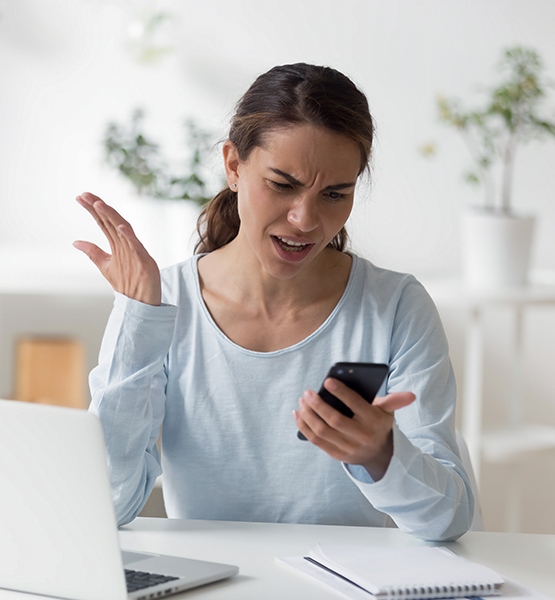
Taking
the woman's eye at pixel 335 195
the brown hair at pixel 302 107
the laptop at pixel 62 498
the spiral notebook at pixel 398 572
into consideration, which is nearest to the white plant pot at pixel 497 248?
the brown hair at pixel 302 107

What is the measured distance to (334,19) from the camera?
228cm

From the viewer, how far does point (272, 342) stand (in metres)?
1.20

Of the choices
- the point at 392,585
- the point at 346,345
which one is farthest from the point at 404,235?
the point at 392,585

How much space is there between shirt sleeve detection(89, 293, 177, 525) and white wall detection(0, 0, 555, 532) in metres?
1.26

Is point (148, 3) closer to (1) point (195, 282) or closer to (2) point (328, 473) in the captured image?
(1) point (195, 282)

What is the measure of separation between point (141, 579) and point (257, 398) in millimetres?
435

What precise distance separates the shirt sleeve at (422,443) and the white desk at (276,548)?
0.04m

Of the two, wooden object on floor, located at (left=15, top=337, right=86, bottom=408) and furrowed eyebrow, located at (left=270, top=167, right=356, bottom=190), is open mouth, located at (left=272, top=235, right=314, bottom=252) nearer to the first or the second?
furrowed eyebrow, located at (left=270, top=167, right=356, bottom=190)

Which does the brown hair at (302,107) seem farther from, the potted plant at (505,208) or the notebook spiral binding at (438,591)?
the potted plant at (505,208)

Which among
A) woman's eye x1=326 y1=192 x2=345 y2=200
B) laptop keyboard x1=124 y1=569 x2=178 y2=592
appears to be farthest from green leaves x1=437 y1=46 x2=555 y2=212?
laptop keyboard x1=124 y1=569 x2=178 y2=592

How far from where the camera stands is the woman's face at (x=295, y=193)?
1057mm

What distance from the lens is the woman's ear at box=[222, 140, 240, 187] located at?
118 cm

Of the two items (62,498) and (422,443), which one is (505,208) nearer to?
(422,443)

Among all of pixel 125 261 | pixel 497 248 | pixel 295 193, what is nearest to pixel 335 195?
pixel 295 193
